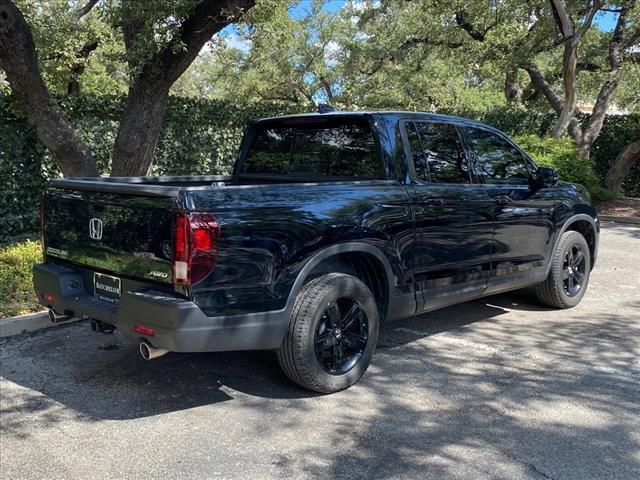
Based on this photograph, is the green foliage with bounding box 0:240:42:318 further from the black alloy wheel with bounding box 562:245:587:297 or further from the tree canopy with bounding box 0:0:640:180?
the black alloy wheel with bounding box 562:245:587:297

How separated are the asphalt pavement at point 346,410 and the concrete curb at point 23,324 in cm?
8

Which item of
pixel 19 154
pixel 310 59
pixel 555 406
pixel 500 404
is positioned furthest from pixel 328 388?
pixel 310 59

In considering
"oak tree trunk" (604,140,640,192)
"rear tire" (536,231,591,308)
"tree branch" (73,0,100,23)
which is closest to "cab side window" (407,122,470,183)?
"rear tire" (536,231,591,308)

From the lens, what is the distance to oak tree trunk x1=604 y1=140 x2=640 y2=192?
1478 cm

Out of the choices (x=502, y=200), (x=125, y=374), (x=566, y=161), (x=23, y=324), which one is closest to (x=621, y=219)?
(x=566, y=161)

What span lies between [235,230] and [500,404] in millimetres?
2066

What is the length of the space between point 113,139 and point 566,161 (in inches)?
389

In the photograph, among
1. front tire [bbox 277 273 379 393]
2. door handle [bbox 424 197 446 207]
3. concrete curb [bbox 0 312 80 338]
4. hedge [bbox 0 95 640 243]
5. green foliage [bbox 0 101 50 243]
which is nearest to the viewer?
front tire [bbox 277 273 379 393]

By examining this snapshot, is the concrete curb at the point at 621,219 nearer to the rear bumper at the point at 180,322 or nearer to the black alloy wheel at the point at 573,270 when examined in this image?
the black alloy wheel at the point at 573,270

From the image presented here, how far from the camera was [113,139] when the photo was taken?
405 inches

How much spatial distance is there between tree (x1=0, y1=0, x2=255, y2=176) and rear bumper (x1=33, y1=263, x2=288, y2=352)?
4859 millimetres

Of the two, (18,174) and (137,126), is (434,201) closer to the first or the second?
(137,126)

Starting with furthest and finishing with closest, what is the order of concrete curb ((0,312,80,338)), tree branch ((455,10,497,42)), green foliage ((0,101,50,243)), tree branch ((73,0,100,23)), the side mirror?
tree branch ((455,10,497,42)) < tree branch ((73,0,100,23)) < green foliage ((0,101,50,243)) < the side mirror < concrete curb ((0,312,80,338))

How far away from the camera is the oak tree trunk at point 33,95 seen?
738 centimetres
